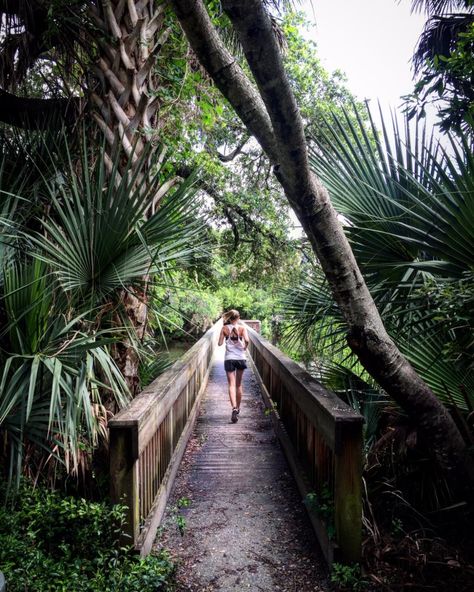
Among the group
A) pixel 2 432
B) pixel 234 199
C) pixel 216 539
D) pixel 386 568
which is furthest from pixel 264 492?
pixel 234 199

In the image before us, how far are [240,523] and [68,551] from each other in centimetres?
117

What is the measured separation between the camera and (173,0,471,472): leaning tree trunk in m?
1.65

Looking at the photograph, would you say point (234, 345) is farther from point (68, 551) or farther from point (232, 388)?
point (68, 551)

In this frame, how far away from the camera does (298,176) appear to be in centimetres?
196

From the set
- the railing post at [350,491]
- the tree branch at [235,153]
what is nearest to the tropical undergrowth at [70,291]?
the railing post at [350,491]

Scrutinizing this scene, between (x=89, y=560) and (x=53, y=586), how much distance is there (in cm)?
29

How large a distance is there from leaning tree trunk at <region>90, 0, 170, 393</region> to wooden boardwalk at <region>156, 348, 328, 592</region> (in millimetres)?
1056

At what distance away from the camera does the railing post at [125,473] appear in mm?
2270

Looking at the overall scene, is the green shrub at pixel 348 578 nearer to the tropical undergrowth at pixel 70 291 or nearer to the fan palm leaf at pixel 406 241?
the fan palm leaf at pixel 406 241

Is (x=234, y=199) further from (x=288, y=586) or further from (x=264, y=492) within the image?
(x=288, y=586)

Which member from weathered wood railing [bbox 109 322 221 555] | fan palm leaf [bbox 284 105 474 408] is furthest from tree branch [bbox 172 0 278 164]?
weathered wood railing [bbox 109 322 221 555]

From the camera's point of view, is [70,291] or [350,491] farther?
[70,291]

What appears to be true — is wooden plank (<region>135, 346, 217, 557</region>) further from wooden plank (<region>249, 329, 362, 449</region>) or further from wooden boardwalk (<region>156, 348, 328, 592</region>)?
wooden plank (<region>249, 329, 362, 449</region>)

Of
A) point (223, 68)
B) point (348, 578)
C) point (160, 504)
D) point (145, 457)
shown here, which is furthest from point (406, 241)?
point (160, 504)
